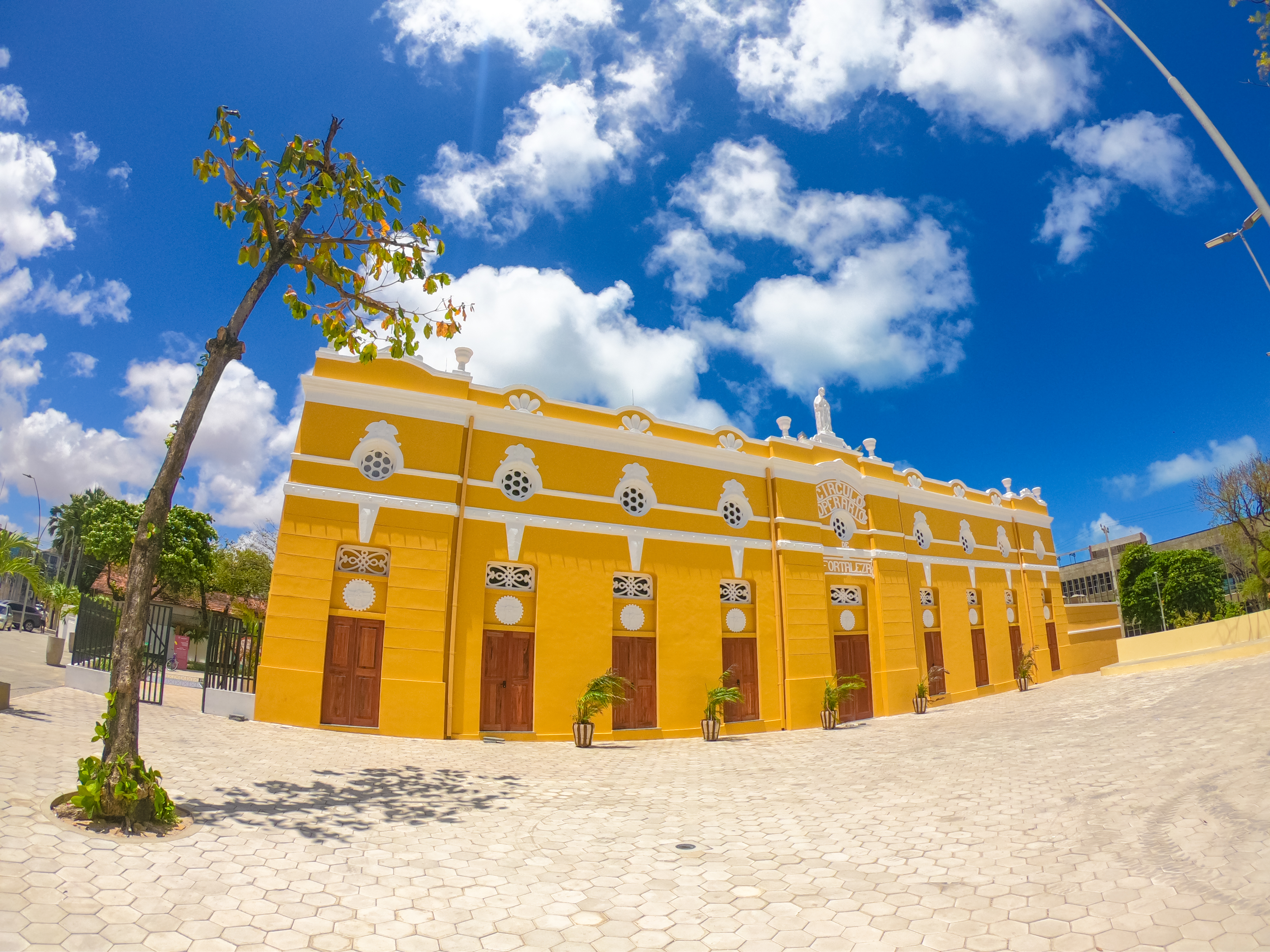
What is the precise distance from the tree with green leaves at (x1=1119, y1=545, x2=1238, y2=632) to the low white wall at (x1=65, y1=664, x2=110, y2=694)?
48583mm

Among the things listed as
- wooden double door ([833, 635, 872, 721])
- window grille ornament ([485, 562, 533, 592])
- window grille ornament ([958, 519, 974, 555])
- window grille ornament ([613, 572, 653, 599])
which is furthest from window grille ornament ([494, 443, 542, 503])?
window grille ornament ([958, 519, 974, 555])

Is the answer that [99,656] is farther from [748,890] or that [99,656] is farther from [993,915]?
[993,915]

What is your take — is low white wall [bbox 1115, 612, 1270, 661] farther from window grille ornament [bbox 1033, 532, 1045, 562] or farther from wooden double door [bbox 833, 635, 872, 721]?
wooden double door [bbox 833, 635, 872, 721]

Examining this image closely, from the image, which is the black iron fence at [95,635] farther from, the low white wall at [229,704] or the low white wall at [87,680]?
the low white wall at [229,704]

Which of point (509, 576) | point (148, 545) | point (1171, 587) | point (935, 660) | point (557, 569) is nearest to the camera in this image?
point (148, 545)

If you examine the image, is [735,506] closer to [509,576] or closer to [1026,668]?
[509,576]

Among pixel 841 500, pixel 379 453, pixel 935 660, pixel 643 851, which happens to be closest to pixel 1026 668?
pixel 935 660

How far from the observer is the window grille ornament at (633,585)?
1527 centimetres

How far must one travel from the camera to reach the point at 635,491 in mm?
15930

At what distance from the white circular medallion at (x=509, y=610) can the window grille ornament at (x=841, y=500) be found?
879cm

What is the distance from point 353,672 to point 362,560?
2.08 m

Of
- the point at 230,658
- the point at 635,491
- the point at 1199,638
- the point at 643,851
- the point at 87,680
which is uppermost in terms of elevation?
the point at 635,491

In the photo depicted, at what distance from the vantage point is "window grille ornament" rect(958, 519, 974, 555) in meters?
23.5

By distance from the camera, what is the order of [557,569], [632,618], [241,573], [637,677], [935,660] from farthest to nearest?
[241,573], [935,660], [632,618], [637,677], [557,569]
